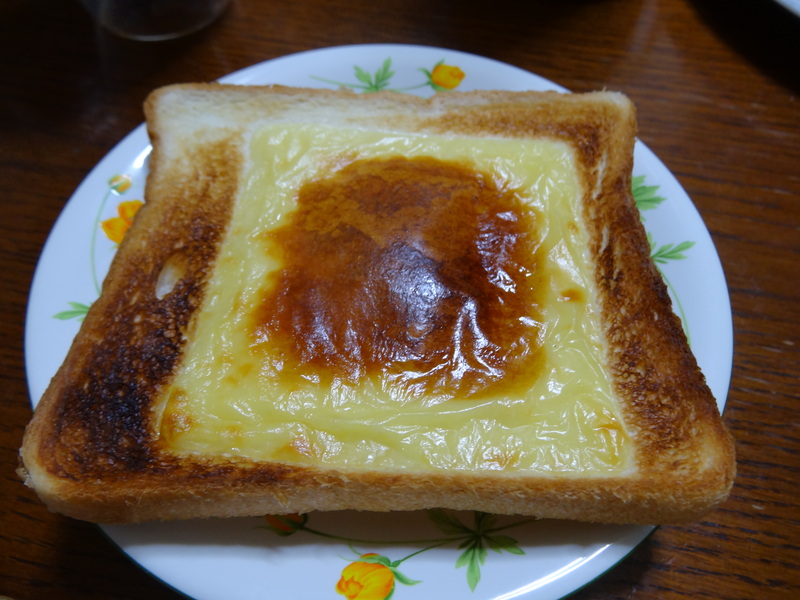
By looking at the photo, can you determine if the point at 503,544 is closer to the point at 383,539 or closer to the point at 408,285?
the point at 383,539

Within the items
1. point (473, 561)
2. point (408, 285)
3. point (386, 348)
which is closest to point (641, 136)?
point (408, 285)

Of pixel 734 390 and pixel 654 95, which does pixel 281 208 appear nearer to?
pixel 734 390

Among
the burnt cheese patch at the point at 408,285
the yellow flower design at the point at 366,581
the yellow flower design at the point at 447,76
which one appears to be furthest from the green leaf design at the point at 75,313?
the yellow flower design at the point at 447,76

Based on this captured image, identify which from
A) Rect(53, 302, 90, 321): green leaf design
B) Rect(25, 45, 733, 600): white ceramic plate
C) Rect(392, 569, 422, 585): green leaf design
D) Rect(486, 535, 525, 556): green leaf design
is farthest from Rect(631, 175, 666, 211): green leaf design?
Rect(53, 302, 90, 321): green leaf design

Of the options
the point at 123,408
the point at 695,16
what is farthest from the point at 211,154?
the point at 695,16

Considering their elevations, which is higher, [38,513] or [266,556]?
[266,556]

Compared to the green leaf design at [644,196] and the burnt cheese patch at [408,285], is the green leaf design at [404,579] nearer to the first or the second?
the burnt cheese patch at [408,285]
